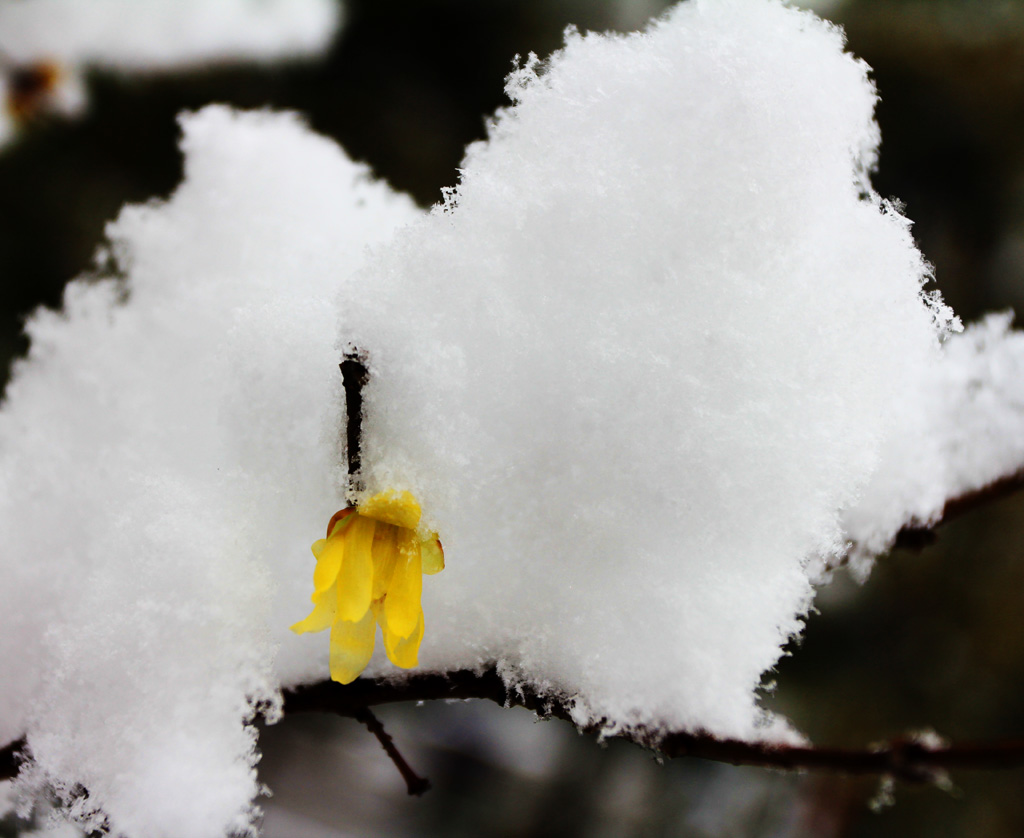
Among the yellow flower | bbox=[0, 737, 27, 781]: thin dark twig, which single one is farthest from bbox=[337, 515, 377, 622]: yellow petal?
A: bbox=[0, 737, 27, 781]: thin dark twig

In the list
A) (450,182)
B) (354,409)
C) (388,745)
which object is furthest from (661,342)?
(450,182)

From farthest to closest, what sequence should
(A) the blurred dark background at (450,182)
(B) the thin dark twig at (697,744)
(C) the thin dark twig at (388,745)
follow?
(A) the blurred dark background at (450,182) → (C) the thin dark twig at (388,745) → (B) the thin dark twig at (697,744)

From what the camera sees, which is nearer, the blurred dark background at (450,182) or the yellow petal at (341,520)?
the yellow petal at (341,520)

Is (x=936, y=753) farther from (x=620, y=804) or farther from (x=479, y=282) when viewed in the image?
A: (x=620, y=804)

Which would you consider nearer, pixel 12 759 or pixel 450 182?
pixel 12 759

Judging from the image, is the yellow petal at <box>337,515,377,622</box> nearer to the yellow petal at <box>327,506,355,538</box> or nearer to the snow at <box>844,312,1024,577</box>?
the yellow petal at <box>327,506,355,538</box>

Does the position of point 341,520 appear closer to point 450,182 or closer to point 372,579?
point 372,579

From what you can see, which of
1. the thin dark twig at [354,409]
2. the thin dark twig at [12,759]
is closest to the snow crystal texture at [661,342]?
the thin dark twig at [354,409]

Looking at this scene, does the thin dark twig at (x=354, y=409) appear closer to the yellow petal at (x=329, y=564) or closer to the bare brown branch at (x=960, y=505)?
Answer: the yellow petal at (x=329, y=564)
